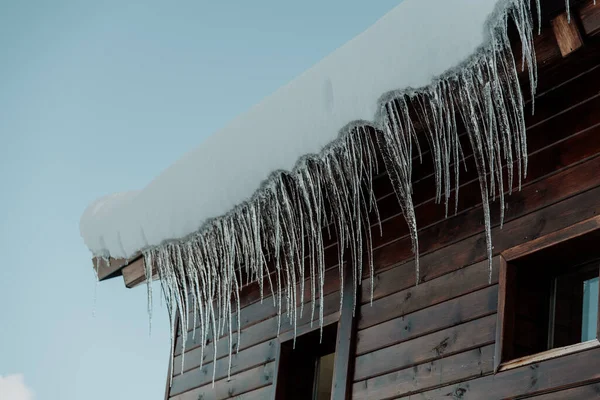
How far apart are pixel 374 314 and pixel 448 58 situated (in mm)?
1618

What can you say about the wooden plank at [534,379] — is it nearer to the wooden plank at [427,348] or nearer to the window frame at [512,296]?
the window frame at [512,296]

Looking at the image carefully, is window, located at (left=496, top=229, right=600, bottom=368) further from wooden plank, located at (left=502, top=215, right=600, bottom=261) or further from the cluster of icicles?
the cluster of icicles

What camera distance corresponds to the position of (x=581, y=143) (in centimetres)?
403

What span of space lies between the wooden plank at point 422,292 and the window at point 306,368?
529mm

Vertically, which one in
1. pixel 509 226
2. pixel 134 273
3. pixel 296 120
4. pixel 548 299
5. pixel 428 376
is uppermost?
pixel 134 273

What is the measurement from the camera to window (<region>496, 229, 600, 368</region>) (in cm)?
397

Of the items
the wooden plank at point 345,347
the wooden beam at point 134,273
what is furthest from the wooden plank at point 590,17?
the wooden beam at point 134,273

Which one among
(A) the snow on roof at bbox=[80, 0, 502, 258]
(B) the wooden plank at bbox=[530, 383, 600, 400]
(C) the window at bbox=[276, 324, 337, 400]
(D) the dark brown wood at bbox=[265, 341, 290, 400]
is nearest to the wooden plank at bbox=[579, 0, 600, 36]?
(A) the snow on roof at bbox=[80, 0, 502, 258]

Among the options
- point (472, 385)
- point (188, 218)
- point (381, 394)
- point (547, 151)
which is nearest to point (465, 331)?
point (472, 385)

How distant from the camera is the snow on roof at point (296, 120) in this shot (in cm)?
375

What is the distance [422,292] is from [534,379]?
0.93m

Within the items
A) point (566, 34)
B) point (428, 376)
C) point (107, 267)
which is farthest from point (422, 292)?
point (107, 267)

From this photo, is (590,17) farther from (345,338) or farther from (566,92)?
(345,338)

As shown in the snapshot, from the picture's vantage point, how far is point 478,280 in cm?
429
